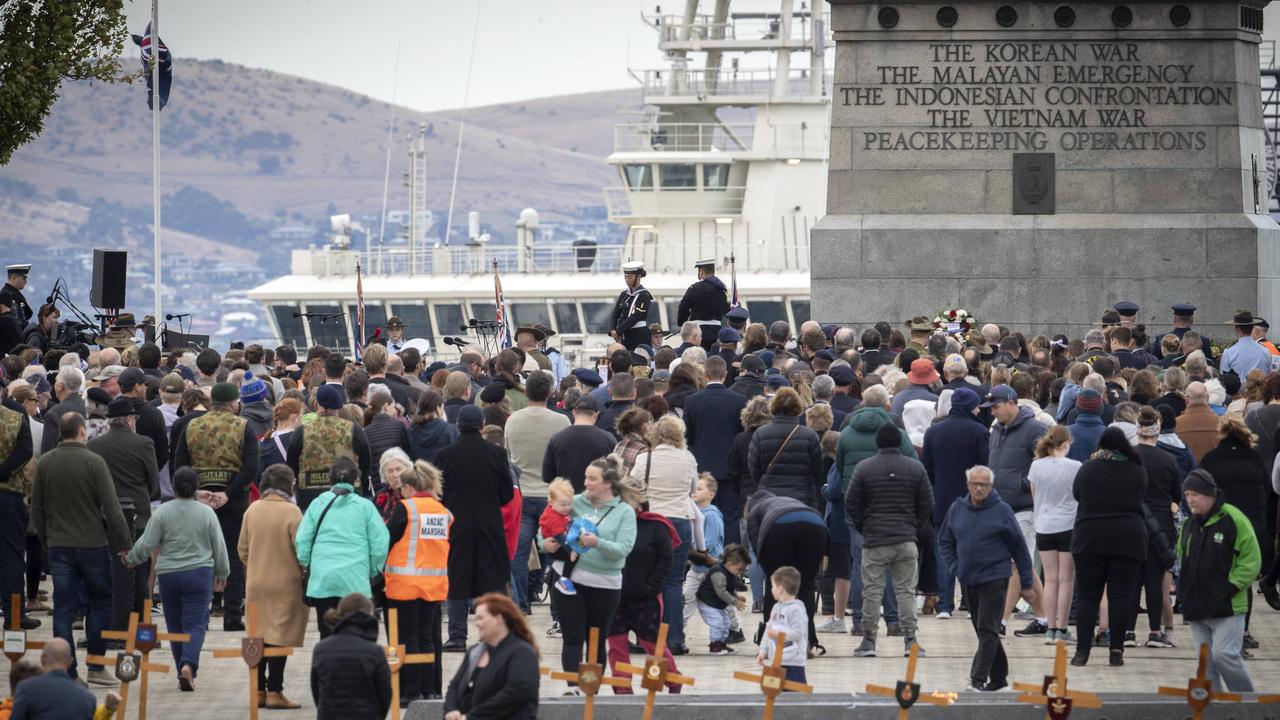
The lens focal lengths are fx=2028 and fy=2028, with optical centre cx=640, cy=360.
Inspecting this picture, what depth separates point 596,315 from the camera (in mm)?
54781

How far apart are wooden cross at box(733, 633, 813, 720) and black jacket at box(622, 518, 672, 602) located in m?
1.48

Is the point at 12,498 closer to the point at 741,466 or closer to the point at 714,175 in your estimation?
the point at 741,466

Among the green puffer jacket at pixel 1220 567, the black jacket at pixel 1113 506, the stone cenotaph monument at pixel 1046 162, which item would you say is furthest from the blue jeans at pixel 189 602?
the stone cenotaph monument at pixel 1046 162

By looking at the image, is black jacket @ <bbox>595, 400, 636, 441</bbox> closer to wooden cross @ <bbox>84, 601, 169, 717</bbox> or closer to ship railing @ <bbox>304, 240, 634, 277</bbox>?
wooden cross @ <bbox>84, 601, 169, 717</bbox>

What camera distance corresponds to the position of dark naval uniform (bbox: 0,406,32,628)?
45.6 ft

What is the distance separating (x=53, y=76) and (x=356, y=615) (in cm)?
1331

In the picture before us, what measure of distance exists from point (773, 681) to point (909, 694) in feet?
2.67

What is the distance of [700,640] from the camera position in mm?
14656

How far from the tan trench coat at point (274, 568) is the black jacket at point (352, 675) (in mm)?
2320

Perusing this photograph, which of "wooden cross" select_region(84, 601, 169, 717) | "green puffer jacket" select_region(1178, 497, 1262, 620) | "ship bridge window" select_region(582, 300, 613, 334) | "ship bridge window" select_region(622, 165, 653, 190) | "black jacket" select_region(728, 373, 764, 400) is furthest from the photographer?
"ship bridge window" select_region(582, 300, 613, 334)

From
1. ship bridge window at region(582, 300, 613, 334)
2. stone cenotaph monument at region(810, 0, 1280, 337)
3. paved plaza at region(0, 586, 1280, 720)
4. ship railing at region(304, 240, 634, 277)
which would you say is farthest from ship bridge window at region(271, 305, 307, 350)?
paved plaza at region(0, 586, 1280, 720)

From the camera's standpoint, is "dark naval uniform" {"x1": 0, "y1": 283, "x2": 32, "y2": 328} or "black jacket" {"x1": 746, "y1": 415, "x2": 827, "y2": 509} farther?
"dark naval uniform" {"x1": 0, "y1": 283, "x2": 32, "y2": 328}

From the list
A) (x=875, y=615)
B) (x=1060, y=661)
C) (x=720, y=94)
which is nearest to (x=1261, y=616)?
(x=875, y=615)

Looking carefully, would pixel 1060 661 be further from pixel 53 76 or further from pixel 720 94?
pixel 720 94
